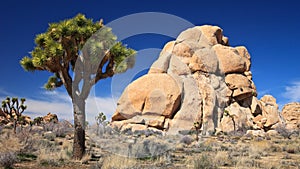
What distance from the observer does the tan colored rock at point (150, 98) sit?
29.0 m

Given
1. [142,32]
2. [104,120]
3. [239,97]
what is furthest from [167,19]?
[239,97]

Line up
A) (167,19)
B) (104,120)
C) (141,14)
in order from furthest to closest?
(104,120) → (167,19) → (141,14)

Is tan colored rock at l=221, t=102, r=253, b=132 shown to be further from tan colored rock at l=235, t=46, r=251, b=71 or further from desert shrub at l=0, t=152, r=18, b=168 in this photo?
desert shrub at l=0, t=152, r=18, b=168

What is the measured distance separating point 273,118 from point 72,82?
29.0 m

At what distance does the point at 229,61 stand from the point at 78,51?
2725 centimetres

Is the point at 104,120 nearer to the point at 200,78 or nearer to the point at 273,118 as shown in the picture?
the point at 200,78

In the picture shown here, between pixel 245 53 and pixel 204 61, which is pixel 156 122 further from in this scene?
pixel 245 53

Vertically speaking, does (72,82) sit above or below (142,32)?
below

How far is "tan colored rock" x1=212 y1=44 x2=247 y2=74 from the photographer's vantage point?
3344 cm

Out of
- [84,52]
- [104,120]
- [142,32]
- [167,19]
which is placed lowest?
[104,120]

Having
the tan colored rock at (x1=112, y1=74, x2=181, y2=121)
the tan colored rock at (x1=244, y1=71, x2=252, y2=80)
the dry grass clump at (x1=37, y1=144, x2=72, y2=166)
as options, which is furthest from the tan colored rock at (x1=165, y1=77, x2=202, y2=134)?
the dry grass clump at (x1=37, y1=144, x2=72, y2=166)

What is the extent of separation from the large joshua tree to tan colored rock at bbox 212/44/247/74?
2598 cm

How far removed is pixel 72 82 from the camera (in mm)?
9312

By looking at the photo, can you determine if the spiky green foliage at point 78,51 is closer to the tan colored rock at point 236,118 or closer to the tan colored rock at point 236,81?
the tan colored rock at point 236,118
